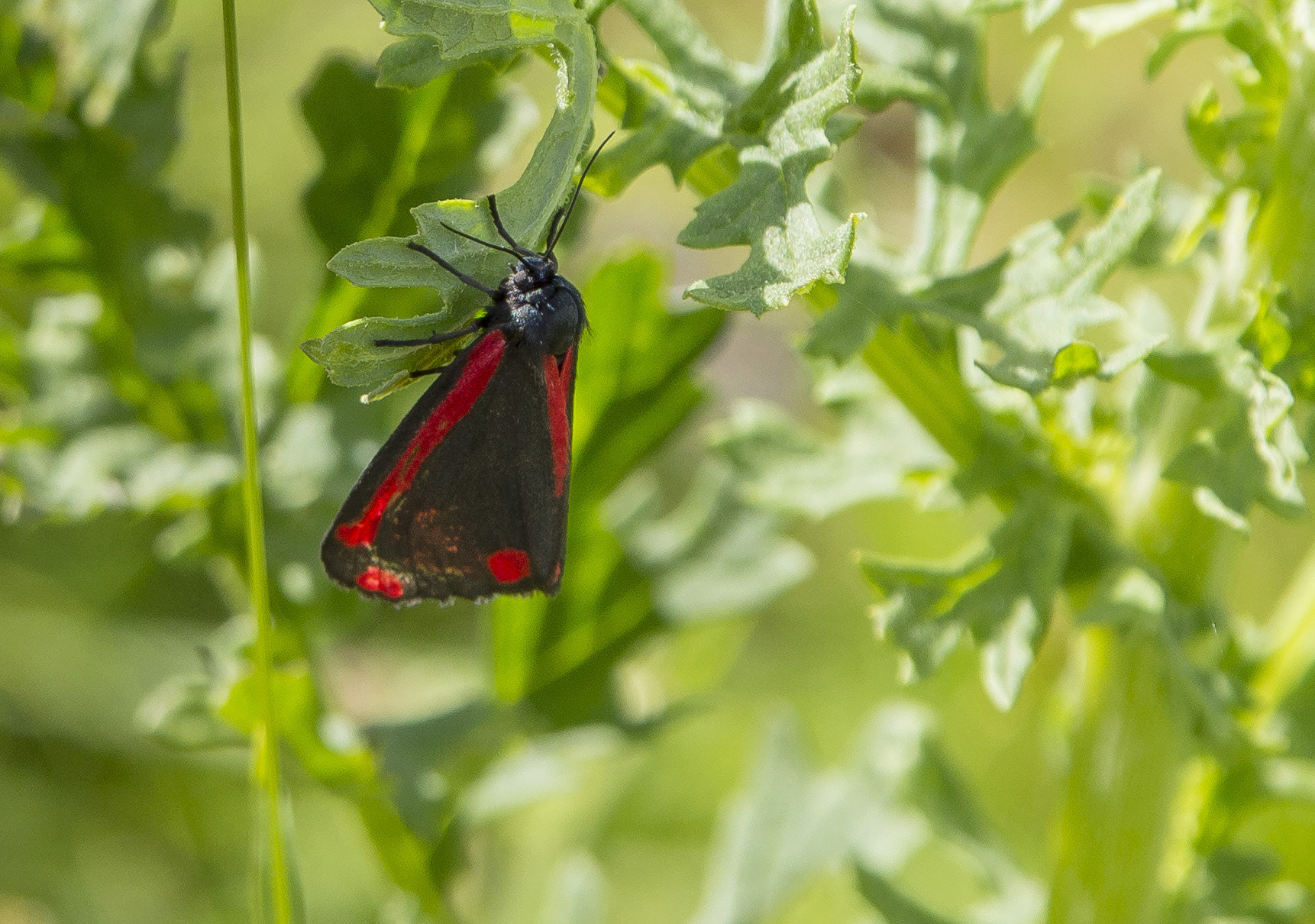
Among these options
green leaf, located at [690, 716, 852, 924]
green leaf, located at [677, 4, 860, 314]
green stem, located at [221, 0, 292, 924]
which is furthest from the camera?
green leaf, located at [690, 716, 852, 924]

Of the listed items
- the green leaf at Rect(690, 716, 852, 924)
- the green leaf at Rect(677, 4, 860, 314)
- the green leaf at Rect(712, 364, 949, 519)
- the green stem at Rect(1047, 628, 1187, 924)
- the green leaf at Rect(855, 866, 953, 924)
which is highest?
the green leaf at Rect(677, 4, 860, 314)

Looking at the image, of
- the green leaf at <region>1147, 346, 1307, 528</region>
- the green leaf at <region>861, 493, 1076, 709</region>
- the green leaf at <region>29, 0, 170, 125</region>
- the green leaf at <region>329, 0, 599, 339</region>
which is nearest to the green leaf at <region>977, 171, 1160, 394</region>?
the green leaf at <region>1147, 346, 1307, 528</region>

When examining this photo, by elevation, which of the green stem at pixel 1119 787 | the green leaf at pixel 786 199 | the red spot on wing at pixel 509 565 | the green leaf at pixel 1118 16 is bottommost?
the green stem at pixel 1119 787

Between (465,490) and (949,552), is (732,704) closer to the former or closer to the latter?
(949,552)

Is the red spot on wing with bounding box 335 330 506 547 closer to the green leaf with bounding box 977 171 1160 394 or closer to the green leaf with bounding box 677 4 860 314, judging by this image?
the green leaf with bounding box 677 4 860 314

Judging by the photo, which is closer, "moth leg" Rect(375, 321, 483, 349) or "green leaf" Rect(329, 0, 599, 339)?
"green leaf" Rect(329, 0, 599, 339)

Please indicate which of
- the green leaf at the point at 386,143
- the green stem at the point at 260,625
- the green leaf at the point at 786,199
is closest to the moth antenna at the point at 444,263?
the green leaf at the point at 786,199

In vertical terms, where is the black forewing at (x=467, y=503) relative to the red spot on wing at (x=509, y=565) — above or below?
above

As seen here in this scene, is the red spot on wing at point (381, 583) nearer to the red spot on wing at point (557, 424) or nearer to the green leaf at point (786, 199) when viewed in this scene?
the red spot on wing at point (557, 424)
